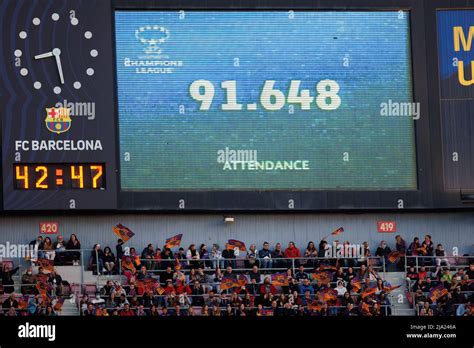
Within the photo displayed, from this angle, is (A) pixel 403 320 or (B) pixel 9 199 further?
(B) pixel 9 199

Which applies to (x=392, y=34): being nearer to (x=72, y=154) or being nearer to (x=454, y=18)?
(x=454, y=18)

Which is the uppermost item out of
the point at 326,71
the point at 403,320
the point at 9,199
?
the point at 326,71

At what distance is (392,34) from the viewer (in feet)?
109

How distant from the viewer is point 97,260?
32812 millimetres

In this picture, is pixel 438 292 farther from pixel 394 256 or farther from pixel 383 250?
pixel 383 250

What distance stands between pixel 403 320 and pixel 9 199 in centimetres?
915

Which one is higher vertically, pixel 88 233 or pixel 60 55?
pixel 60 55

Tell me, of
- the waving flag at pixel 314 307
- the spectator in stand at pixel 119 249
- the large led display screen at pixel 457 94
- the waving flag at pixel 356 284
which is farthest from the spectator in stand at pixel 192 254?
the large led display screen at pixel 457 94

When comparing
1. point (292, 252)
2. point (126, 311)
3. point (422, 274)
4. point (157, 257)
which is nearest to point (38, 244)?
point (157, 257)

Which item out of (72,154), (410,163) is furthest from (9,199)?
(410,163)

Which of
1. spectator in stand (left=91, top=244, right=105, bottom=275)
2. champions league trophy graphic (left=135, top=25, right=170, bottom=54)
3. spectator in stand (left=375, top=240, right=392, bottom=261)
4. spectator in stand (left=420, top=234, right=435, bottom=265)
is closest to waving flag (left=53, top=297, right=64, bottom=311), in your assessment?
spectator in stand (left=91, top=244, right=105, bottom=275)

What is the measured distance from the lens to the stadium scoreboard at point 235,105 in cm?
3244

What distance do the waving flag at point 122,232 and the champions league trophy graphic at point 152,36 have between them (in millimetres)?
3009

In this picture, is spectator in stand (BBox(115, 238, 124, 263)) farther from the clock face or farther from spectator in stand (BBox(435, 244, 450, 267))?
spectator in stand (BBox(435, 244, 450, 267))
